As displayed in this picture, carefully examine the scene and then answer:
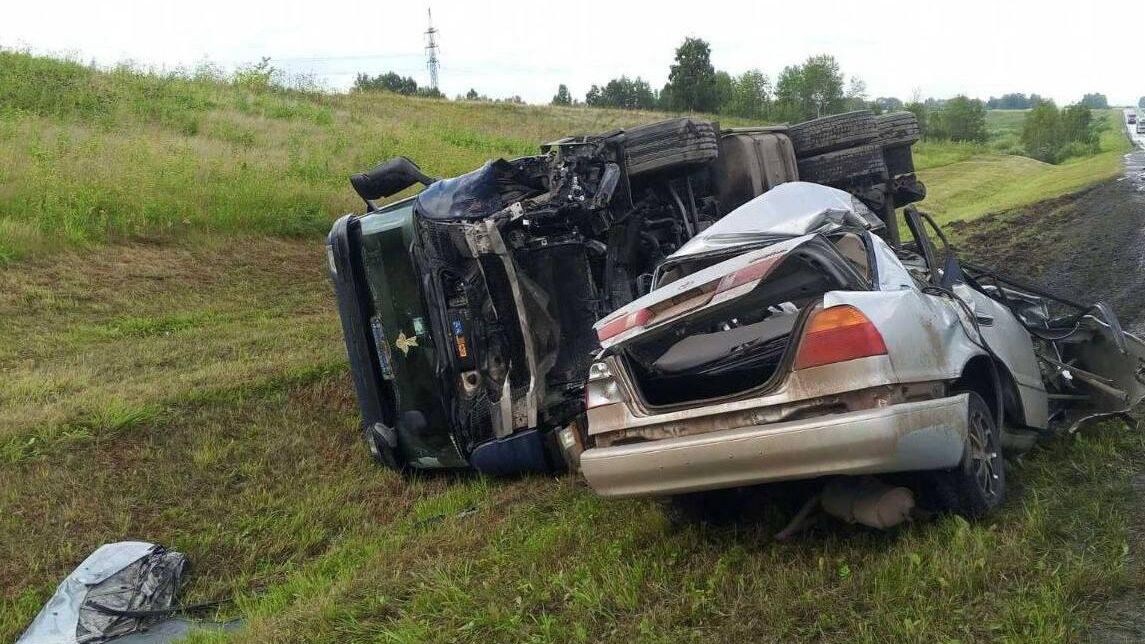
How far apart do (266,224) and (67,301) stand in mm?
4017

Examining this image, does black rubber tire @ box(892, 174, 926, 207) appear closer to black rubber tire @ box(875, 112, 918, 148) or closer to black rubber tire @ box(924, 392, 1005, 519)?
black rubber tire @ box(875, 112, 918, 148)

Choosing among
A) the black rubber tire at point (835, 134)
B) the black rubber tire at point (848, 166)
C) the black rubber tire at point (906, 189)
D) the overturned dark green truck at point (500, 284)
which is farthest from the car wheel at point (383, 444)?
the black rubber tire at point (906, 189)

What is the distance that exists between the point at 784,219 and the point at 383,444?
3142mm

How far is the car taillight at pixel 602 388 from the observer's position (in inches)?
166

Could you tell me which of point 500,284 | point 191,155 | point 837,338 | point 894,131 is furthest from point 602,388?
point 191,155

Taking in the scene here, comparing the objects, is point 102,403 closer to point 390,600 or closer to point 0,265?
point 390,600

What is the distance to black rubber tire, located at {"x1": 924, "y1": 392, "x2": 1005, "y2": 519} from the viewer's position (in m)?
3.89

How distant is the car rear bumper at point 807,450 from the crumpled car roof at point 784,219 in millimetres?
1228

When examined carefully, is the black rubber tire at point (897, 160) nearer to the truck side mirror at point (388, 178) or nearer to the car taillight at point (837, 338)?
the truck side mirror at point (388, 178)

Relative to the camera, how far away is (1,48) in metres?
21.4

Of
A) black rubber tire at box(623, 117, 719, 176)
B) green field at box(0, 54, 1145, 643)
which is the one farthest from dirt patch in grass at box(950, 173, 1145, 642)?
black rubber tire at box(623, 117, 719, 176)

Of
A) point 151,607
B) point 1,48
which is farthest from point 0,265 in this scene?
point 1,48

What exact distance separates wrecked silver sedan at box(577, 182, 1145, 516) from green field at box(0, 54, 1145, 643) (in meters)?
0.36

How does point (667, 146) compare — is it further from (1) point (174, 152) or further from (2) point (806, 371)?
(1) point (174, 152)
